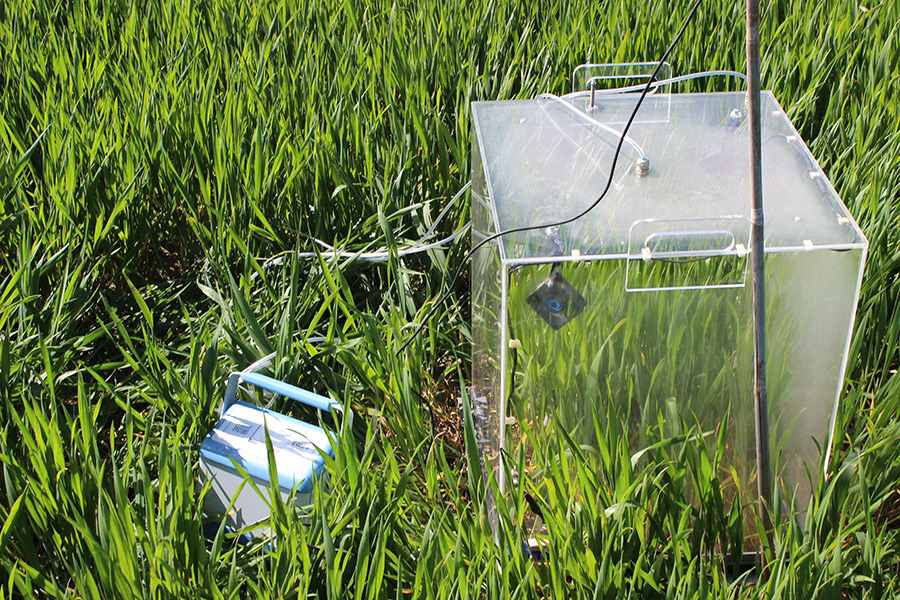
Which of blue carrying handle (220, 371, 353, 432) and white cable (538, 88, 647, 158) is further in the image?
blue carrying handle (220, 371, 353, 432)

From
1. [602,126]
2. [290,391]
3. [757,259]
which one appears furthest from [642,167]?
[290,391]

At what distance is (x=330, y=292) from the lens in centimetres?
166

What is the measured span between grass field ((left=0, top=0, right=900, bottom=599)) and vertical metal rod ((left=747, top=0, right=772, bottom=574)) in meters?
0.08

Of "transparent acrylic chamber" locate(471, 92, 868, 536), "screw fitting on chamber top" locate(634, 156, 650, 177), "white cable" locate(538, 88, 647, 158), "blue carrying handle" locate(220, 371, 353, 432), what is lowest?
"blue carrying handle" locate(220, 371, 353, 432)

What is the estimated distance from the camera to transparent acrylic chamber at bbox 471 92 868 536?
1.03 metres

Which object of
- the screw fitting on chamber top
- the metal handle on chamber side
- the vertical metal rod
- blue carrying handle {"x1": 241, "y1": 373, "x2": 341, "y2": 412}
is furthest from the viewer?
blue carrying handle {"x1": 241, "y1": 373, "x2": 341, "y2": 412}

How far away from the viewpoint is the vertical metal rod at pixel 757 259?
0.83m

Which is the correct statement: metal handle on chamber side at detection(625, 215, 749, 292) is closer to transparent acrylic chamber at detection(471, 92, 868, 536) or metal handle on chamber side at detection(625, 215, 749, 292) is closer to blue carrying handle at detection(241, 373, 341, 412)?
transparent acrylic chamber at detection(471, 92, 868, 536)

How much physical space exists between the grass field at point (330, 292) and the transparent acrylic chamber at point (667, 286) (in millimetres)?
87

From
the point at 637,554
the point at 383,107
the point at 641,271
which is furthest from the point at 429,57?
the point at 637,554

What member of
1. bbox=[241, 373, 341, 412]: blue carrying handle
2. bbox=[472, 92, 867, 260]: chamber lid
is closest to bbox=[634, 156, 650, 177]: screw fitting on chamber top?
bbox=[472, 92, 867, 260]: chamber lid

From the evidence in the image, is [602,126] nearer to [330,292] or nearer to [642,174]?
[642,174]

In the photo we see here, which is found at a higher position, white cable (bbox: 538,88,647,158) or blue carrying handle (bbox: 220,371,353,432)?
white cable (bbox: 538,88,647,158)

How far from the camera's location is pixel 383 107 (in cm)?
229
